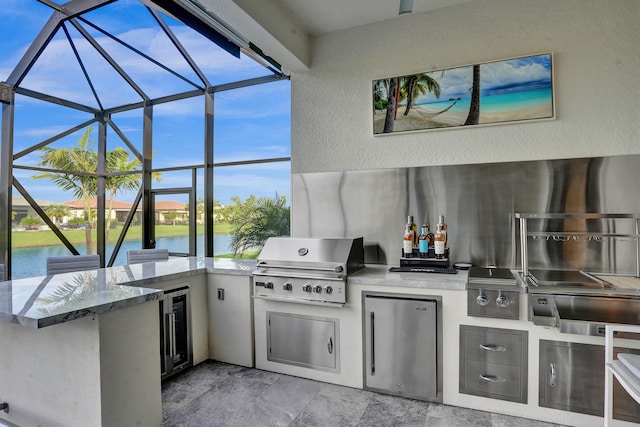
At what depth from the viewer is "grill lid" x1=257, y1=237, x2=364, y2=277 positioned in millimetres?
2562

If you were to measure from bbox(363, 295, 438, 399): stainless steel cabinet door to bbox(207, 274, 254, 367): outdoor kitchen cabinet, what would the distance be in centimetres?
102

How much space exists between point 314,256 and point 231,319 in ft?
3.14

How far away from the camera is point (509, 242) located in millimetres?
2713

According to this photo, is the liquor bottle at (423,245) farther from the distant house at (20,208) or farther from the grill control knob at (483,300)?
the distant house at (20,208)

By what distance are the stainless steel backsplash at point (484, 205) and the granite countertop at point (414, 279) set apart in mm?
457

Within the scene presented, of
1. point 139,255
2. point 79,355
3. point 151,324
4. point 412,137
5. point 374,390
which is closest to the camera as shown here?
point 79,355

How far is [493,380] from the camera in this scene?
7.07ft

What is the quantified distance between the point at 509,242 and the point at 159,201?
16.1ft

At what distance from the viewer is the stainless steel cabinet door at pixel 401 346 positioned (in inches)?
90.5

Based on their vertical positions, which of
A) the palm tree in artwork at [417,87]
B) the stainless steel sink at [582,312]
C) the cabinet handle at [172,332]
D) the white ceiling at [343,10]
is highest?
the white ceiling at [343,10]

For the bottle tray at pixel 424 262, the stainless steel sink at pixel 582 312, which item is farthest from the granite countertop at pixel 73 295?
the stainless steel sink at pixel 582 312

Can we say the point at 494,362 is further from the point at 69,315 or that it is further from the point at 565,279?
the point at 69,315

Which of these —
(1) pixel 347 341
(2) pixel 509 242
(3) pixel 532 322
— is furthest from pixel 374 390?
(2) pixel 509 242

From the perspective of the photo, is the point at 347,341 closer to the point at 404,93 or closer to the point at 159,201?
the point at 404,93
